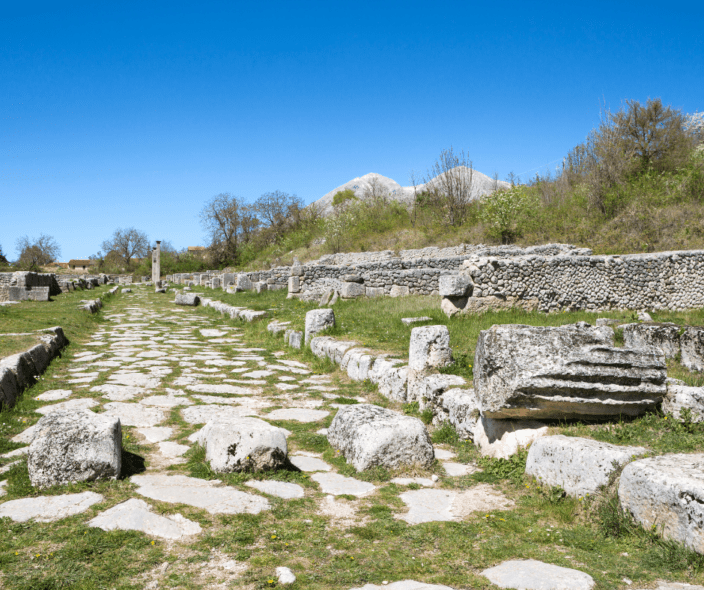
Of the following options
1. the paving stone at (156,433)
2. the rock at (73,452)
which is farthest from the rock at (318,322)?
the rock at (73,452)

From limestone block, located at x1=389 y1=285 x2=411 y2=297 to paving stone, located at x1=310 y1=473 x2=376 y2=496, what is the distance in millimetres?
13676

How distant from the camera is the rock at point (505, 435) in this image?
3.88m

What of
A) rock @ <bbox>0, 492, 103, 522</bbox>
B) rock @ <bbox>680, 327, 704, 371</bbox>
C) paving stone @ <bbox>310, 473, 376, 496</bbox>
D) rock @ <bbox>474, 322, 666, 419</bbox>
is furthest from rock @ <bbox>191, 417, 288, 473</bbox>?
rock @ <bbox>680, 327, 704, 371</bbox>

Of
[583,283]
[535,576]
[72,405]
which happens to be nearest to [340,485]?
[535,576]

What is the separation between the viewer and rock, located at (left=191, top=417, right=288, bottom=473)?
3.62 metres

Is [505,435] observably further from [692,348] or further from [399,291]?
[399,291]

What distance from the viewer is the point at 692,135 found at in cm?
2556

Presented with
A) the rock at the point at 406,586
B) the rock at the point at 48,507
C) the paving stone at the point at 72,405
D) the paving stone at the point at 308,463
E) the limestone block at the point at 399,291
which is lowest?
the paving stone at the point at 308,463

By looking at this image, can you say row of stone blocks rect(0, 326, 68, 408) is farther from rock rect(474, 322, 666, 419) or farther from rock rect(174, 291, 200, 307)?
rock rect(174, 291, 200, 307)

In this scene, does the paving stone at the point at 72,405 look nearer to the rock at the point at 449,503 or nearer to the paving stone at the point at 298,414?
the paving stone at the point at 298,414

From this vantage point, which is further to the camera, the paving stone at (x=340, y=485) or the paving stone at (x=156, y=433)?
the paving stone at (x=156, y=433)

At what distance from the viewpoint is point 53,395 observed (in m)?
5.68

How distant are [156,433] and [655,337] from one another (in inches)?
208

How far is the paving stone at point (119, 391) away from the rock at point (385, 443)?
301cm
